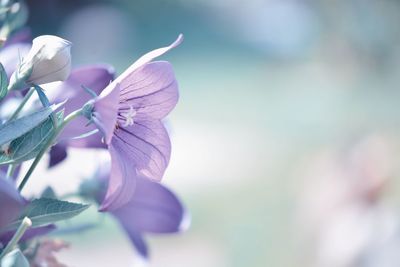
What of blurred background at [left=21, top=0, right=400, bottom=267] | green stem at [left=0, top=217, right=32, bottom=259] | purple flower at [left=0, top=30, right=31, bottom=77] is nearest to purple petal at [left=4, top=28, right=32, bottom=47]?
purple flower at [left=0, top=30, right=31, bottom=77]

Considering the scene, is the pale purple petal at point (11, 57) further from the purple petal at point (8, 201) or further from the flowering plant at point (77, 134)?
the purple petal at point (8, 201)

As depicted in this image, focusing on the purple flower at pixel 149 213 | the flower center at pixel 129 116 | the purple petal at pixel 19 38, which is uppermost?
the flower center at pixel 129 116

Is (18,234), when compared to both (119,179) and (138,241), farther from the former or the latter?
(138,241)

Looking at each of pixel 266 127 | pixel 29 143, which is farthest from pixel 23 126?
pixel 266 127

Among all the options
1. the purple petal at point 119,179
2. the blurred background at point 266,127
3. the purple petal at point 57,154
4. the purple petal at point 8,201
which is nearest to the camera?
the purple petal at point 8,201

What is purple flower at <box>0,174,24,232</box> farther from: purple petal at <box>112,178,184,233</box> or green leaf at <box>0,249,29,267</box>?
purple petal at <box>112,178,184,233</box>

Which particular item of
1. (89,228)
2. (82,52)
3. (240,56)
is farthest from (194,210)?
(240,56)

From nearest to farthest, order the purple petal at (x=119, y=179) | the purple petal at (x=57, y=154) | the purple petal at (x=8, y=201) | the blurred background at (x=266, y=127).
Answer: the purple petal at (x=8, y=201), the purple petal at (x=119, y=179), the purple petal at (x=57, y=154), the blurred background at (x=266, y=127)

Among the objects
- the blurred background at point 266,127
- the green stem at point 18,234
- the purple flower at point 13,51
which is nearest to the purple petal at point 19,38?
the purple flower at point 13,51
